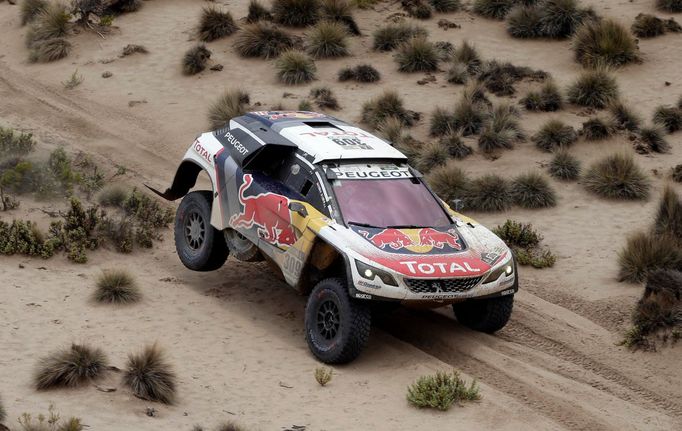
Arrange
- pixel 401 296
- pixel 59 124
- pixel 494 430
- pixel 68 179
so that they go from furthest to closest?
pixel 59 124
pixel 68 179
pixel 401 296
pixel 494 430

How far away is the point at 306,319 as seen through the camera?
39.8 ft

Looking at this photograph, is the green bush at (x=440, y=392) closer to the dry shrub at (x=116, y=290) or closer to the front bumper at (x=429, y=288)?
the front bumper at (x=429, y=288)

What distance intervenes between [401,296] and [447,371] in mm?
947

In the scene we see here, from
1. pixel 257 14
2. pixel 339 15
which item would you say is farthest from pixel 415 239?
pixel 257 14

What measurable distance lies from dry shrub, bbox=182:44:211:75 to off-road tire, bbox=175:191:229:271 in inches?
351

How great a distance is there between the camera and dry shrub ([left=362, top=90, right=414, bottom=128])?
20.2 m

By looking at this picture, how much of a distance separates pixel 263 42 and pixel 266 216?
36.5ft

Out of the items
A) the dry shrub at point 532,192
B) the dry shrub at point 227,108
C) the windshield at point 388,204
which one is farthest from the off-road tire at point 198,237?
the dry shrub at point 227,108

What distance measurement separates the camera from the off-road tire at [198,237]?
45.4ft

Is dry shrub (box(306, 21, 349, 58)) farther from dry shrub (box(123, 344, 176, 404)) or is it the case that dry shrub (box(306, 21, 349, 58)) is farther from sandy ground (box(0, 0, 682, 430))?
dry shrub (box(123, 344, 176, 404))

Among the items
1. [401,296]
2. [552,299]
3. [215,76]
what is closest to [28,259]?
[401,296]

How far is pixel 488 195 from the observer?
682 inches

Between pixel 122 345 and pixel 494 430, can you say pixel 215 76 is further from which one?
pixel 494 430

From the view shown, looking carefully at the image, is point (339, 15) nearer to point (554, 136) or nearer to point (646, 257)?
point (554, 136)
